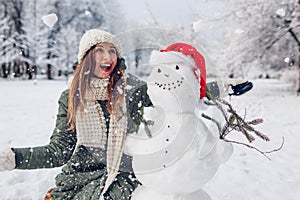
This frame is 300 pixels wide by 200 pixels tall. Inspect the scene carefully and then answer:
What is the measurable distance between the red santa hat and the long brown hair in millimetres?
519

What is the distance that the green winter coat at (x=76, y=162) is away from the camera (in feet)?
5.48

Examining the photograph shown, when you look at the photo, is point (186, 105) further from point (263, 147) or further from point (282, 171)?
point (263, 147)

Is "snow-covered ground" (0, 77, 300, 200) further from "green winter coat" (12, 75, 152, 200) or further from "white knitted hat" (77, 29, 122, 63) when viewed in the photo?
"white knitted hat" (77, 29, 122, 63)

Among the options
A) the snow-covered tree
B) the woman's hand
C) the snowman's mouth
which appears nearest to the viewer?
the snowman's mouth

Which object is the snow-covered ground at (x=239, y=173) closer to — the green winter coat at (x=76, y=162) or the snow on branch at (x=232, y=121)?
the green winter coat at (x=76, y=162)

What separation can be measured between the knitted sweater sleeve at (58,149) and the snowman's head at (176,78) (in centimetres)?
78

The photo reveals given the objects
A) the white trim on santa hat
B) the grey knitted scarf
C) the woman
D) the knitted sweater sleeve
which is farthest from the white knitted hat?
the white trim on santa hat

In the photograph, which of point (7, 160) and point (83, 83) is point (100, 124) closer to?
point (83, 83)

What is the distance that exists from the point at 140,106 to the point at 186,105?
1.12 ft

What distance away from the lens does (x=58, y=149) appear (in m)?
1.83

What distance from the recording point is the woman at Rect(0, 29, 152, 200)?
1685 millimetres

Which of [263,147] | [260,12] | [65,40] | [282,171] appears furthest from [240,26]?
[65,40]

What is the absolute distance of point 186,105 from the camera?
1.29 meters

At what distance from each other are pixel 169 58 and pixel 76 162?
1.00 metres
